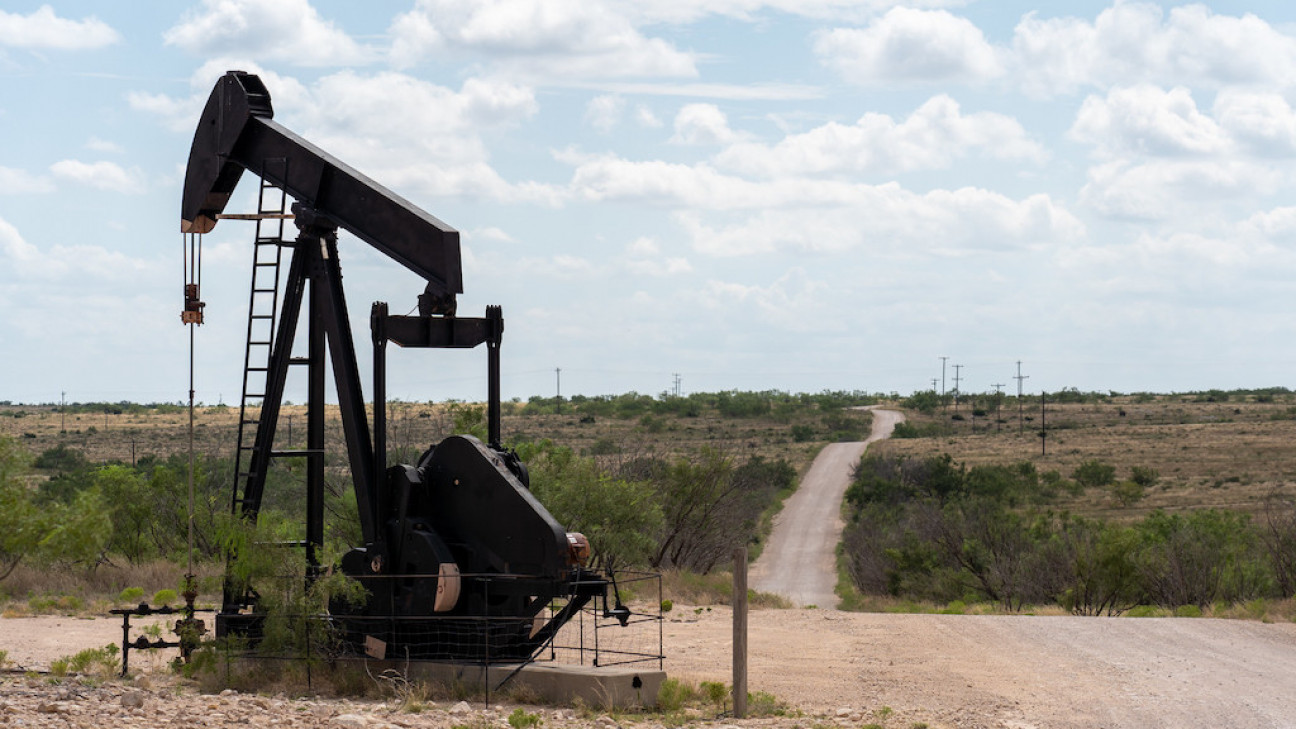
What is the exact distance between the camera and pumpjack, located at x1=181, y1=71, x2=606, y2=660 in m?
12.4

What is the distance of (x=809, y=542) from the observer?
49.1 metres

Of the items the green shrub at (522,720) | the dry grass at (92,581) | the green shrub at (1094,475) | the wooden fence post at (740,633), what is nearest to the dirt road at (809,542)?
the green shrub at (1094,475)

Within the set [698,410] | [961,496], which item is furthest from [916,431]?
[961,496]

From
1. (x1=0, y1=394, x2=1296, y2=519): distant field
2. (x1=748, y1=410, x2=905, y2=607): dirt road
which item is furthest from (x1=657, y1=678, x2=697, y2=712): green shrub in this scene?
(x1=0, y1=394, x2=1296, y2=519): distant field

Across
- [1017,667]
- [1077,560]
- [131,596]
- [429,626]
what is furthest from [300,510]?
[1017,667]

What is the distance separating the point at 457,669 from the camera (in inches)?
485

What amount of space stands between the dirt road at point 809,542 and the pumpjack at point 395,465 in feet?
55.6

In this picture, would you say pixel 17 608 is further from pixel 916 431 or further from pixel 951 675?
pixel 916 431

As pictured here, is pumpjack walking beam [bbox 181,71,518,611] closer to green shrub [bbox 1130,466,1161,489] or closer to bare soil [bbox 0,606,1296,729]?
bare soil [bbox 0,606,1296,729]

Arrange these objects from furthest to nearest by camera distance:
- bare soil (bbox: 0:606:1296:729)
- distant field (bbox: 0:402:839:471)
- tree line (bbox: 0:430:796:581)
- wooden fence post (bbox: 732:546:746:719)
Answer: distant field (bbox: 0:402:839:471)
tree line (bbox: 0:430:796:581)
wooden fence post (bbox: 732:546:746:719)
bare soil (bbox: 0:606:1296:729)

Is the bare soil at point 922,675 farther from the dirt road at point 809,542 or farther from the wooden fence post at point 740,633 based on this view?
the dirt road at point 809,542

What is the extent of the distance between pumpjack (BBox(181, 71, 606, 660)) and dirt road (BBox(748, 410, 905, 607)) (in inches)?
667

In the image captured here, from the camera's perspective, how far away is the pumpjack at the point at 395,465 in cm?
1243

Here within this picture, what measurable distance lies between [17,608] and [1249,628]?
16639 mm
